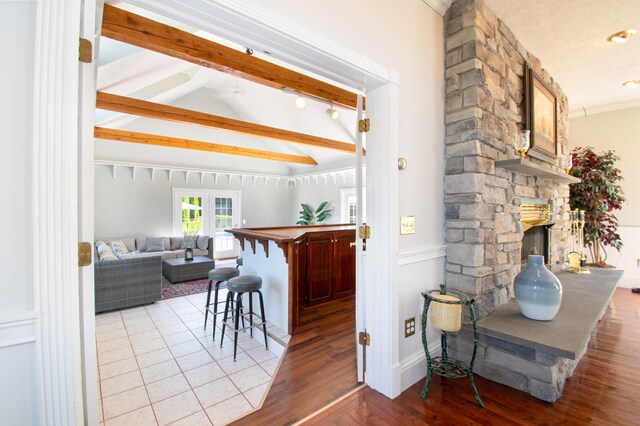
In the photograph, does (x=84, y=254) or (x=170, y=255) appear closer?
(x=84, y=254)

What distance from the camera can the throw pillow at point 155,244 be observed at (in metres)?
6.87

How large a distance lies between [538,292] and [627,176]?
444 centimetres

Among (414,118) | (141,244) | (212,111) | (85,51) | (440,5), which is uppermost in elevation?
(212,111)

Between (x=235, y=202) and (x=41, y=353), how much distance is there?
832cm

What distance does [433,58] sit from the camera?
2.24m

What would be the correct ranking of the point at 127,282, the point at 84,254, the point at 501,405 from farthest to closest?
1. the point at 127,282
2. the point at 501,405
3. the point at 84,254

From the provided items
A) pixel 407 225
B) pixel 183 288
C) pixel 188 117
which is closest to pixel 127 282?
pixel 183 288

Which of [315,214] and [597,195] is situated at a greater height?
[597,195]

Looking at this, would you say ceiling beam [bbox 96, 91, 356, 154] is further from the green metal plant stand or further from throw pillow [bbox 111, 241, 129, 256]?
the green metal plant stand

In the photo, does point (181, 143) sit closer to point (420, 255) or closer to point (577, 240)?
point (420, 255)

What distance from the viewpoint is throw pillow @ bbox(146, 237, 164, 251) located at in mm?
6867

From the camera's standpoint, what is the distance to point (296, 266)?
307cm

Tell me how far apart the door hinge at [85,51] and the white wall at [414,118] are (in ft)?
3.91

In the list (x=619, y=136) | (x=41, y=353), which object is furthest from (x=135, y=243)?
(x=619, y=136)
